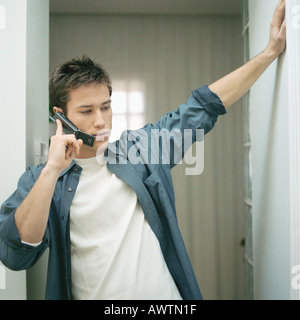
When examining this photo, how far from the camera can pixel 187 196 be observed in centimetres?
235

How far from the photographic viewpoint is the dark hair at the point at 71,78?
2.77 feet

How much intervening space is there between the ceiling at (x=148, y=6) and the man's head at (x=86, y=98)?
159 cm

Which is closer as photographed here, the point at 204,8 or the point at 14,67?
the point at 14,67

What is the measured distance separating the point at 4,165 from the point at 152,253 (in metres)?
0.52

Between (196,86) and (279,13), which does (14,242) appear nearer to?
(279,13)

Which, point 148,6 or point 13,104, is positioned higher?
point 148,6

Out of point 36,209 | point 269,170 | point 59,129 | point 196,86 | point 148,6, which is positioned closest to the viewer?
point 36,209

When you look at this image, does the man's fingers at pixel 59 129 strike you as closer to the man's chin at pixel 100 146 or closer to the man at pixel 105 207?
the man at pixel 105 207

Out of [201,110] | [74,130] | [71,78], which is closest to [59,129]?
[74,130]

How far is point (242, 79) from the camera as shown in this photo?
2.76 feet

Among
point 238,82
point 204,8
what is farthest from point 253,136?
point 204,8

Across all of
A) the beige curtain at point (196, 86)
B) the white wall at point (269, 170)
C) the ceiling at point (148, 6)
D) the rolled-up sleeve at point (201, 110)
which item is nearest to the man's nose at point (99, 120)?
the rolled-up sleeve at point (201, 110)

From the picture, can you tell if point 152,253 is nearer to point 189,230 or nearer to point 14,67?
point 14,67

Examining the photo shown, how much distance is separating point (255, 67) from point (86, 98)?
0.50 m
